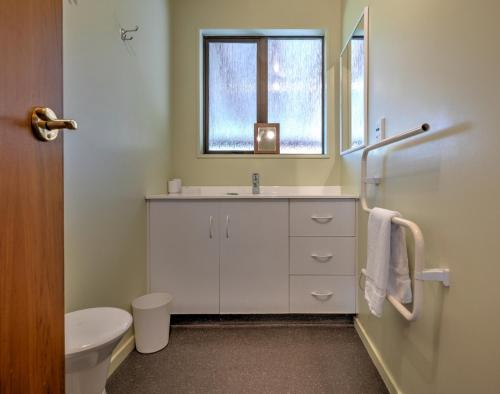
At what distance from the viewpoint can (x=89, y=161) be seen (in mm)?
1207

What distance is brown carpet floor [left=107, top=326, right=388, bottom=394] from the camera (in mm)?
1326

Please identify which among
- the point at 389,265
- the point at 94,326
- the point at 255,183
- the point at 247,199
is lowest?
the point at 94,326

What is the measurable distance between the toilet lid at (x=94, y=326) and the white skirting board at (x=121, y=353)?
54 centimetres

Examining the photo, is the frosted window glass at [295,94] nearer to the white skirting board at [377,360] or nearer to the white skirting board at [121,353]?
the white skirting board at [377,360]

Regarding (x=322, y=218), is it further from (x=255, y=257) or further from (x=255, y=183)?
(x=255, y=183)

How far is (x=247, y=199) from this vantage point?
6.09 feet

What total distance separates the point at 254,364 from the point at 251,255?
2.10 ft

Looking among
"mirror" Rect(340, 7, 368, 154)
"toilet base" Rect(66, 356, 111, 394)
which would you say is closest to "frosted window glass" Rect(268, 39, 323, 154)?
"mirror" Rect(340, 7, 368, 154)

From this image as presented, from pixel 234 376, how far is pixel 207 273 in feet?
2.12

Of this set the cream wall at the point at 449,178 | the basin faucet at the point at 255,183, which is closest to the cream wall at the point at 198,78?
the basin faucet at the point at 255,183

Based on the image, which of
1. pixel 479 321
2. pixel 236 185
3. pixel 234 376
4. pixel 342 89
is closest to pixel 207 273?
pixel 234 376

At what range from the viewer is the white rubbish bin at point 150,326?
1.57 meters

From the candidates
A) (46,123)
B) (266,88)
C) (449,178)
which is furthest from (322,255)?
(46,123)

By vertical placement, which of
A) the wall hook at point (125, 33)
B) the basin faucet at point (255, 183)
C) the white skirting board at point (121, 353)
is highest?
the wall hook at point (125, 33)
